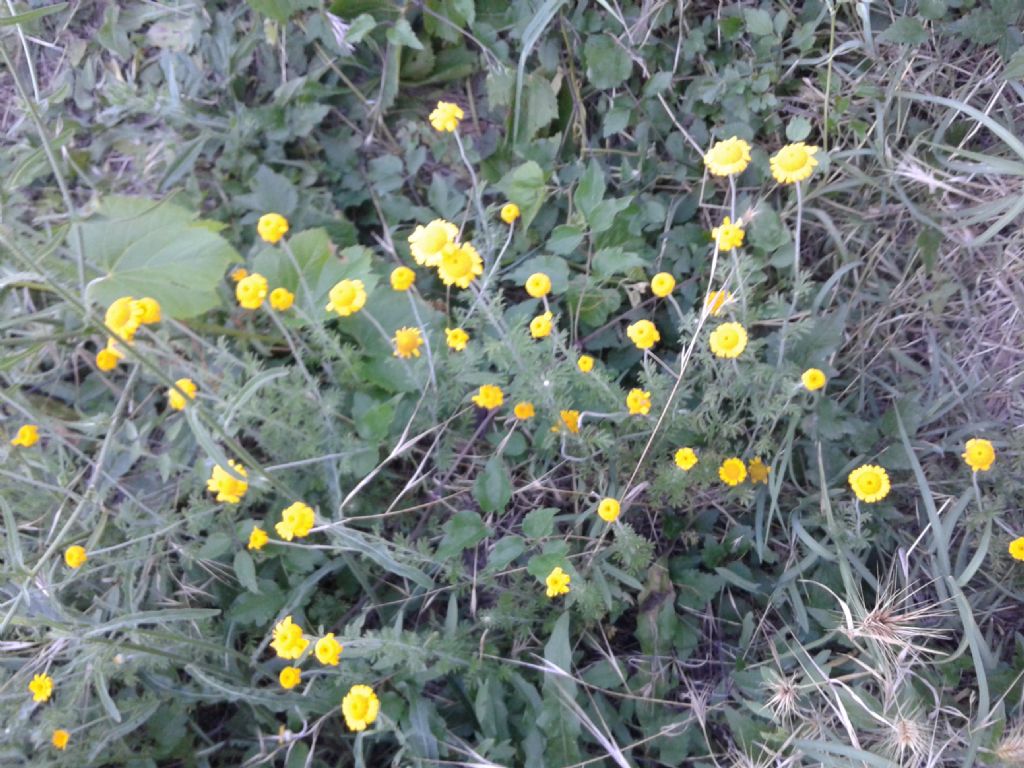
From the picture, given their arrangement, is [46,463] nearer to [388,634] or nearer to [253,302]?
[253,302]

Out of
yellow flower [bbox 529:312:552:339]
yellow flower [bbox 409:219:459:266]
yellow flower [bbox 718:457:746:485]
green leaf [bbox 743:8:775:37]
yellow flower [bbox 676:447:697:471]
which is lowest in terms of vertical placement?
yellow flower [bbox 718:457:746:485]

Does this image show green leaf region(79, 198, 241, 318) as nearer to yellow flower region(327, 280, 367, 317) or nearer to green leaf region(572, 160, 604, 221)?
yellow flower region(327, 280, 367, 317)

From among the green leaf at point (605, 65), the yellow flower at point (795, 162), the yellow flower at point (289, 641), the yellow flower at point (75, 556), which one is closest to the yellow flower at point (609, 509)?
the yellow flower at point (289, 641)

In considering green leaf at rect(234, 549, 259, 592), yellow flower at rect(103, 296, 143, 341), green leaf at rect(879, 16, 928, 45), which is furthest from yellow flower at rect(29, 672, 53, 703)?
green leaf at rect(879, 16, 928, 45)

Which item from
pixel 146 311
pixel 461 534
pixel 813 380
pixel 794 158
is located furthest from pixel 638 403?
pixel 146 311

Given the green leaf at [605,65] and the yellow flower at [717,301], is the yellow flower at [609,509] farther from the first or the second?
the green leaf at [605,65]

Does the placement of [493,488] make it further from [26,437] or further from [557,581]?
[26,437]

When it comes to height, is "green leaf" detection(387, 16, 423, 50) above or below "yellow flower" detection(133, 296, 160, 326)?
above

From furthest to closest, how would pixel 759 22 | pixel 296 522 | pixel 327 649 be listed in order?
pixel 759 22 → pixel 296 522 → pixel 327 649
